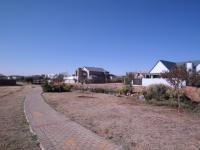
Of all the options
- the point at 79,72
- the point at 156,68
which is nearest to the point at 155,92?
the point at 156,68

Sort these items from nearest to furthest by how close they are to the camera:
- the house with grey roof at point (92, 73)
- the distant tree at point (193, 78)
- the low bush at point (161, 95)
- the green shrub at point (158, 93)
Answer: the low bush at point (161, 95) < the green shrub at point (158, 93) < the distant tree at point (193, 78) < the house with grey roof at point (92, 73)

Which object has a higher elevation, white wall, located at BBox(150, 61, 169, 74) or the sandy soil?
white wall, located at BBox(150, 61, 169, 74)

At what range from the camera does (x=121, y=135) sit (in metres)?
7.46

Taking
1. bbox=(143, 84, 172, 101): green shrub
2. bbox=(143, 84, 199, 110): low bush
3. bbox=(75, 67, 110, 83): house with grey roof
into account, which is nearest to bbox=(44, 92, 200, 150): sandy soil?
bbox=(143, 84, 199, 110): low bush

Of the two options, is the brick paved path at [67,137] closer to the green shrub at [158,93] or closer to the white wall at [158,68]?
the green shrub at [158,93]

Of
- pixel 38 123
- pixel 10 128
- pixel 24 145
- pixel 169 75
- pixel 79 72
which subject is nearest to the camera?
pixel 24 145

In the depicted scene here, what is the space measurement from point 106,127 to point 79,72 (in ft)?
250

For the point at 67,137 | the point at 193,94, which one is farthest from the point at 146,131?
the point at 193,94

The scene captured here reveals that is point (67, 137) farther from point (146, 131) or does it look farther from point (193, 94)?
point (193, 94)

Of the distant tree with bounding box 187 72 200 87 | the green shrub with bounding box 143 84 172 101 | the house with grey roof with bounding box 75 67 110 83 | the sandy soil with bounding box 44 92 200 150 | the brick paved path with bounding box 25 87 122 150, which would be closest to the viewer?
the brick paved path with bounding box 25 87 122 150

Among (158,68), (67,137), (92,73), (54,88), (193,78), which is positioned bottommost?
(67,137)

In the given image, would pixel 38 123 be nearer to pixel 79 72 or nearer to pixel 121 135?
pixel 121 135

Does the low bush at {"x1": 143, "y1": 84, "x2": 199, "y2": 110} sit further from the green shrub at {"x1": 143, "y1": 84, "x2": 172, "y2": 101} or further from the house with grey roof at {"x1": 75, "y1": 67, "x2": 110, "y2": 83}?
the house with grey roof at {"x1": 75, "y1": 67, "x2": 110, "y2": 83}

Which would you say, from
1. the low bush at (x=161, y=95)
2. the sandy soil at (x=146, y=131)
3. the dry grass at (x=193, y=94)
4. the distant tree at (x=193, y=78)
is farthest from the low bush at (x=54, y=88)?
the sandy soil at (x=146, y=131)
